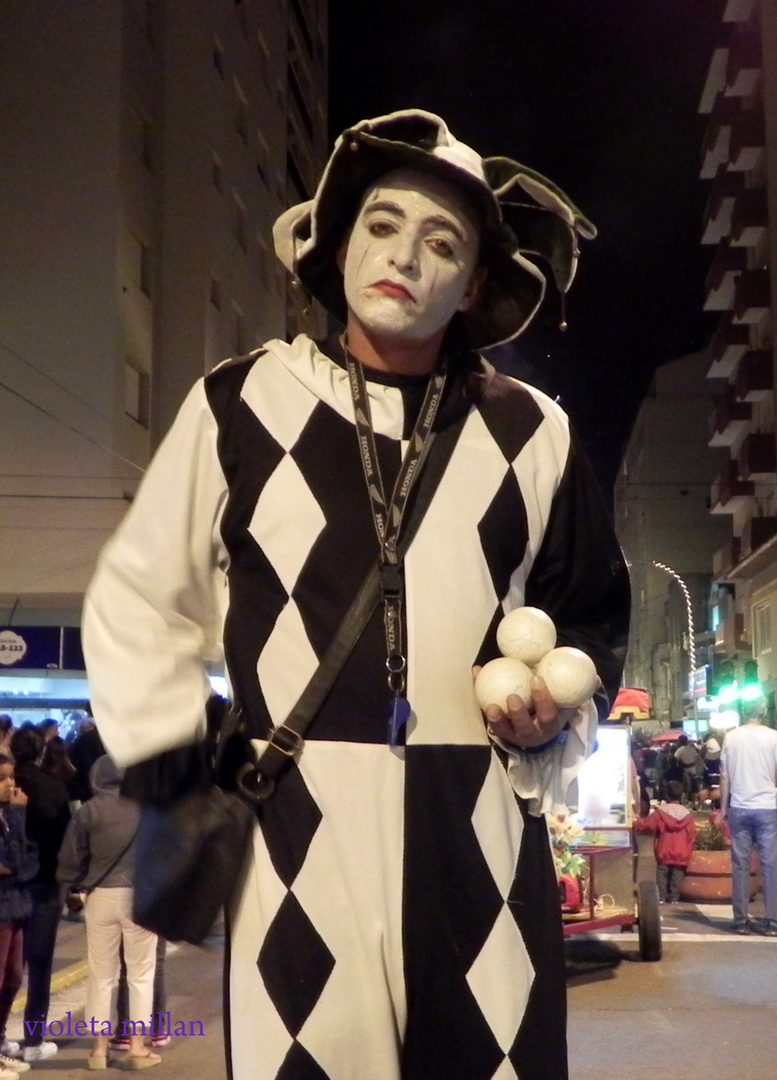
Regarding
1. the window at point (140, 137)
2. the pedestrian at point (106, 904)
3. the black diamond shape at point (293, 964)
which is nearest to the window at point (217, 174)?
the window at point (140, 137)

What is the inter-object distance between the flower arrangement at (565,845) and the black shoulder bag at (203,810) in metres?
7.28

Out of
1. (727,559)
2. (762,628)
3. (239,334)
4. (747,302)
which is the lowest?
(762,628)

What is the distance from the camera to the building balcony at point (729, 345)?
39.9m

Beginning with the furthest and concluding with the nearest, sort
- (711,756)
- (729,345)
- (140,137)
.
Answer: (729,345) < (711,756) < (140,137)

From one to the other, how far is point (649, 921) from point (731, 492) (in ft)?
104

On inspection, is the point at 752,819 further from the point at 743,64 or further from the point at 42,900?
the point at 743,64

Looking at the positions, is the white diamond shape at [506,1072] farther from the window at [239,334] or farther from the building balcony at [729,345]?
the building balcony at [729,345]

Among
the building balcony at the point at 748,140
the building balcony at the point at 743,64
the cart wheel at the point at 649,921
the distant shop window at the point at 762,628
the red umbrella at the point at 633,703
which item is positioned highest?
the building balcony at the point at 743,64

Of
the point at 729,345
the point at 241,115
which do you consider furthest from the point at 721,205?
the point at 241,115

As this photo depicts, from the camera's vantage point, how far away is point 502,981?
6.57 ft

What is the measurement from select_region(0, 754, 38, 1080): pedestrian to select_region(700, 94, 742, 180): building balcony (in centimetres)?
3632

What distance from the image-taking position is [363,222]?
2375mm

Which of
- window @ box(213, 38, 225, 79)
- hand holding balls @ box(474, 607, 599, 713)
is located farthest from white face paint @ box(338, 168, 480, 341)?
window @ box(213, 38, 225, 79)

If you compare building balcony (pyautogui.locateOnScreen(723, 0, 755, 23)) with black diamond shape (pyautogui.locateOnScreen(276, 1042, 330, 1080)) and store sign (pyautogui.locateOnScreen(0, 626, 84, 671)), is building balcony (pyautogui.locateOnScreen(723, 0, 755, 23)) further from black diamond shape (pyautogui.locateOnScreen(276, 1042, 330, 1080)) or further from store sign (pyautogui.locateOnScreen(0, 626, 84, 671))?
black diamond shape (pyautogui.locateOnScreen(276, 1042, 330, 1080))
